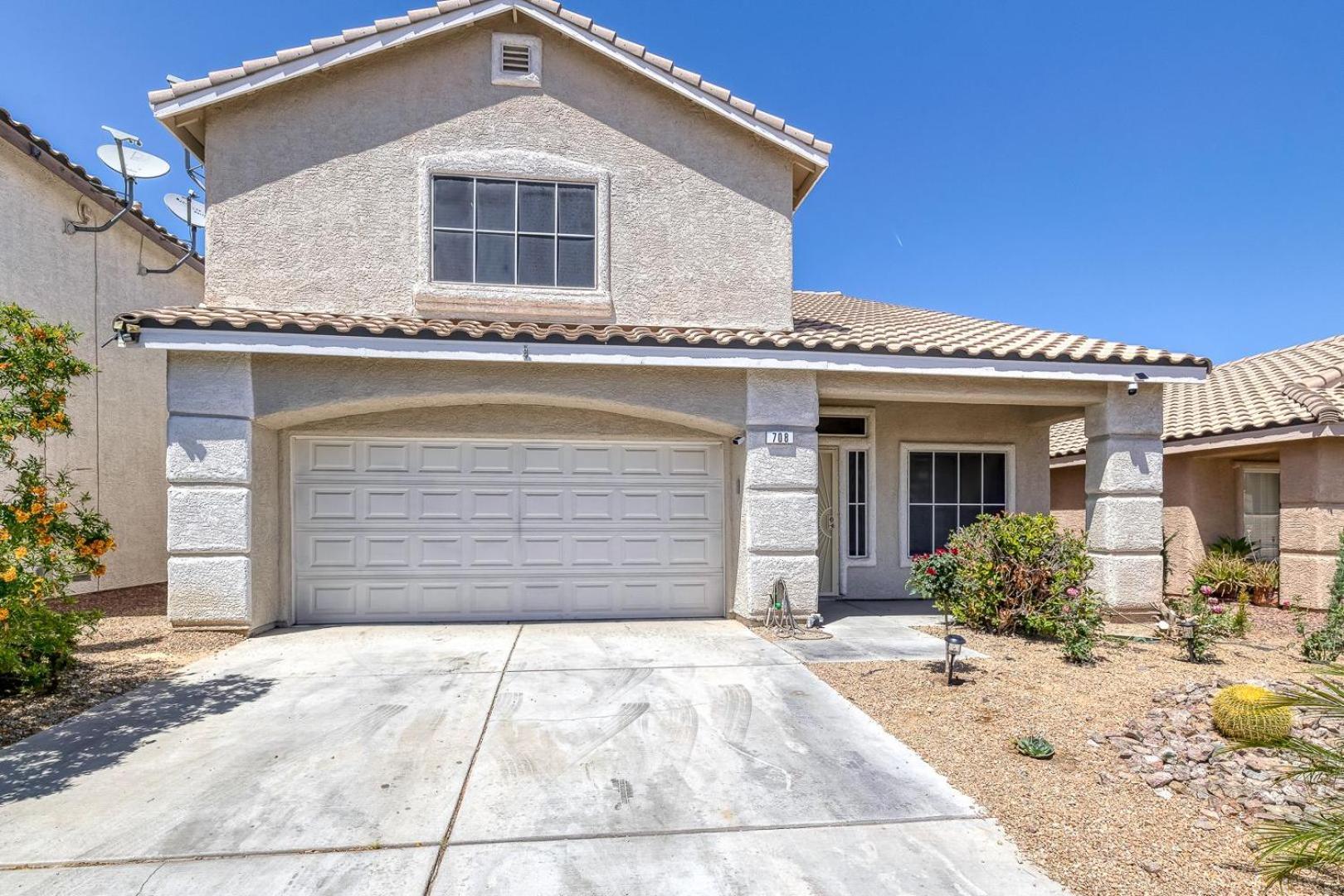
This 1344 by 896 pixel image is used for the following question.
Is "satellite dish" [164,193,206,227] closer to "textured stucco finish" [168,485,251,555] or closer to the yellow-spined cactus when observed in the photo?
"textured stucco finish" [168,485,251,555]

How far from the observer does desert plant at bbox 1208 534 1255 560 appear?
36.8 ft

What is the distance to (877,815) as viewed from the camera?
12.5 ft

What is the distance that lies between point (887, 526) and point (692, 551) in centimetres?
335

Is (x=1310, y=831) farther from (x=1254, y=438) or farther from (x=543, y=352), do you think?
(x=1254, y=438)

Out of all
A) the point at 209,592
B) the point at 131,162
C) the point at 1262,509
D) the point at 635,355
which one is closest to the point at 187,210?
the point at 131,162

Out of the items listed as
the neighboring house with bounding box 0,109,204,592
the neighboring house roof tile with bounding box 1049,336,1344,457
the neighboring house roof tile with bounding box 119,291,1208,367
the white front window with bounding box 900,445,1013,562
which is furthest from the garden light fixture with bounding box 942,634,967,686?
the neighboring house with bounding box 0,109,204,592

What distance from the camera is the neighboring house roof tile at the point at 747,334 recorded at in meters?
Answer: 7.30

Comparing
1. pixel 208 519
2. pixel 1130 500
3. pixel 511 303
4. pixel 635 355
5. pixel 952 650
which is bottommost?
pixel 952 650

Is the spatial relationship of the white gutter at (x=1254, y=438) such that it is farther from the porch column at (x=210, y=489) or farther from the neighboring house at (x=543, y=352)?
the porch column at (x=210, y=489)

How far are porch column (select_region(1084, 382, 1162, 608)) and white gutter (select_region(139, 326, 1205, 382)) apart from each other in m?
0.49

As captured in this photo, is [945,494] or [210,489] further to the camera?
[945,494]

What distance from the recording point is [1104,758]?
452 cm

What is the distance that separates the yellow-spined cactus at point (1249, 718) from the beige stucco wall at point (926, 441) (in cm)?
567

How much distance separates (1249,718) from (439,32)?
35.9 feet
